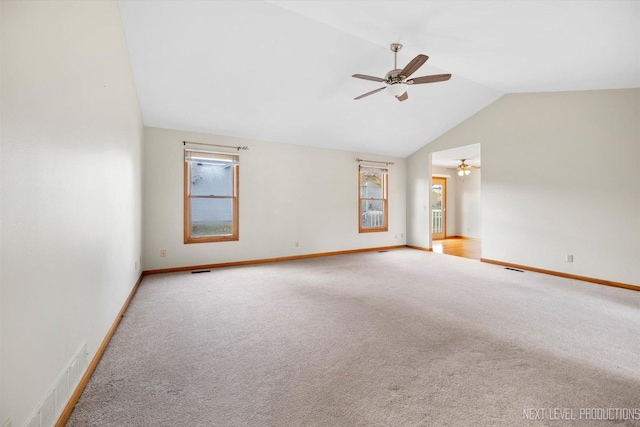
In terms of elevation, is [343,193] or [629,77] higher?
[629,77]

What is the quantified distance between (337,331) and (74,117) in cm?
243

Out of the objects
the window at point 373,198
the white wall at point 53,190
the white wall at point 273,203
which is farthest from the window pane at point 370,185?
the white wall at point 53,190

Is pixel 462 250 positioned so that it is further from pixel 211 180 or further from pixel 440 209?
pixel 211 180

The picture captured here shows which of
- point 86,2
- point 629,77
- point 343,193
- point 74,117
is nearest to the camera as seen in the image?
point 74,117

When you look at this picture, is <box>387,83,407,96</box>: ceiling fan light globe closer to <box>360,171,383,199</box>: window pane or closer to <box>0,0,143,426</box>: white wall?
<box>0,0,143,426</box>: white wall

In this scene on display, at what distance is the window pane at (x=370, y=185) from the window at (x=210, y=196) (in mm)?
3124

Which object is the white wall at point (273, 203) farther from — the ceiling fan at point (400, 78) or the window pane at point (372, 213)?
the ceiling fan at point (400, 78)

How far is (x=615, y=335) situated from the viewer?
240 centimetres

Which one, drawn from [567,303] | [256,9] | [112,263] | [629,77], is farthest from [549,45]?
[112,263]

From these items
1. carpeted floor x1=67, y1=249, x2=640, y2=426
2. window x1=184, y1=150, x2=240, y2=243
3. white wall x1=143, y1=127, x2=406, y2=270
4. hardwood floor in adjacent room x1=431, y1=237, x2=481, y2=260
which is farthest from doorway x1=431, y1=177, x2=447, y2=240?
window x1=184, y1=150, x2=240, y2=243

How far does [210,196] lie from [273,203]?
46.7 inches

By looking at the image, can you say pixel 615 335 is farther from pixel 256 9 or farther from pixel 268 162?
pixel 268 162

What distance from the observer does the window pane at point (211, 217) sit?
15.9 ft

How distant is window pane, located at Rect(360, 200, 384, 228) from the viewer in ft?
22.4
